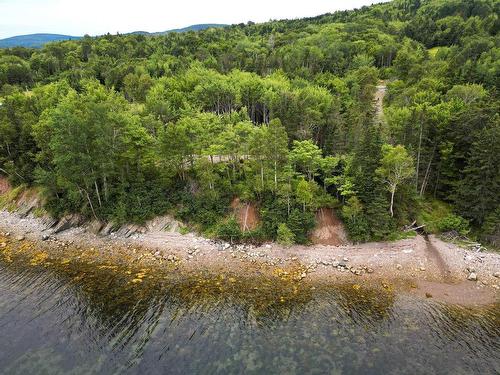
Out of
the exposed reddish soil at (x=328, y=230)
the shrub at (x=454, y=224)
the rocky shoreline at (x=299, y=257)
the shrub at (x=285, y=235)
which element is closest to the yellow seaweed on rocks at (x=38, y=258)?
the rocky shoreline at (x=299, y=257)

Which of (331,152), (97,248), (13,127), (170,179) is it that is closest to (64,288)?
(97,248)

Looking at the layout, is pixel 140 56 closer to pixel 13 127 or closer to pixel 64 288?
pixel 13 127

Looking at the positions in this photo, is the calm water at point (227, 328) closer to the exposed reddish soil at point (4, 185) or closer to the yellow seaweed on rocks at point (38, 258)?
the yellow seaweed on rocks at point (38, 258)

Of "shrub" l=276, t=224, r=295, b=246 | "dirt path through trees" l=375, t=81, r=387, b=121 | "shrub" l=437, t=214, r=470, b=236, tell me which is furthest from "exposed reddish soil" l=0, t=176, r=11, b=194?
"dirt path through trees" l=375, t=81, r=387, b=121

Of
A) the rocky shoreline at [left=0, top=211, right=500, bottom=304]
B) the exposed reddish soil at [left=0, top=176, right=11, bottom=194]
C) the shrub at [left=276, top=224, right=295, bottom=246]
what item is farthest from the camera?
the exposed reddish soil at [left=0, top=176, right=11, bottom=194]

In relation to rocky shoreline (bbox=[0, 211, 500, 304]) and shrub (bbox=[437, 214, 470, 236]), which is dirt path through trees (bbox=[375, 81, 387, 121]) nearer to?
shrub (bbox=[437, 214, 470, 236])

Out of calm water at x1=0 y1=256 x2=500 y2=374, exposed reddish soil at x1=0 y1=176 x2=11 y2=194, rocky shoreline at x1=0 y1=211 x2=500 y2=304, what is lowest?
rocky shoreline at x1=0 y1=211 x2=500 y2=304

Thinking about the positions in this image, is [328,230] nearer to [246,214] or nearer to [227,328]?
[246,214]
